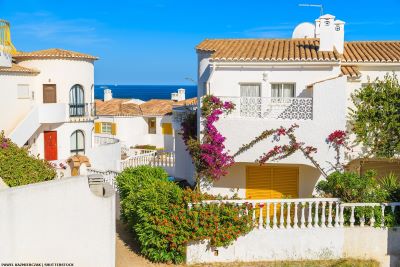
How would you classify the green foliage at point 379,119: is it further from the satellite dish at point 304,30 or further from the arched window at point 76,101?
the arched window at point 76,101

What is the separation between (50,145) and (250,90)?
609 inches

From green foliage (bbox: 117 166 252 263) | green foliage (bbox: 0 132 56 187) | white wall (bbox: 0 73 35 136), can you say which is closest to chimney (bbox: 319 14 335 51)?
green foliage (bbox: 117 166 252 263)

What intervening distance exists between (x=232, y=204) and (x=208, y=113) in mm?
4562

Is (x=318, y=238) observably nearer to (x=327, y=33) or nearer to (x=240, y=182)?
(x=240, y=182)

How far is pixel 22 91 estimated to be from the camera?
27.9 m

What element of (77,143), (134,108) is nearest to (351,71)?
(77,143)

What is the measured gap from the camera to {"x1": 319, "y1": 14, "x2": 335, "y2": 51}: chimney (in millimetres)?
20422

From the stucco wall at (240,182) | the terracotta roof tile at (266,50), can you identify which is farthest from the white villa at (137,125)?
the stucco wall at (240,182)

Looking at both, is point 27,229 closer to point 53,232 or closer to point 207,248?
point 53,232

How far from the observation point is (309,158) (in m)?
18.3

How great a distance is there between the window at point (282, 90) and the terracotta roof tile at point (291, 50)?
1.18 metres

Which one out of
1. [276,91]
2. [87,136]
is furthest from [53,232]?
[87,136]

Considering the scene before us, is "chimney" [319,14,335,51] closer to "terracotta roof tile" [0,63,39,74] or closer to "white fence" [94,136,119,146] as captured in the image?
"white fence" [94,136,119,146]

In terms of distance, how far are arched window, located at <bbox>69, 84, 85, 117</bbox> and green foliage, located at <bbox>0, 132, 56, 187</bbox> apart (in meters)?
13.1
